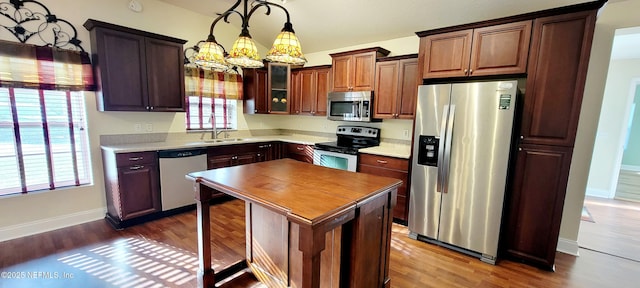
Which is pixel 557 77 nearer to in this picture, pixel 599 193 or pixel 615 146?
pixel 615 146

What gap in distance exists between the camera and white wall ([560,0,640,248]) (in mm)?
2410

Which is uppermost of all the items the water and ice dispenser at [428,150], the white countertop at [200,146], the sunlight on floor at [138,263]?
the water and ice dispenser at [428,150]

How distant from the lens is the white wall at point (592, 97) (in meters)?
2.41

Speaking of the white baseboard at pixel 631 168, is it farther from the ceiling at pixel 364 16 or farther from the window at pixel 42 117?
the window at pixel 42 117

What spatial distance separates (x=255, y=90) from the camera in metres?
4.52

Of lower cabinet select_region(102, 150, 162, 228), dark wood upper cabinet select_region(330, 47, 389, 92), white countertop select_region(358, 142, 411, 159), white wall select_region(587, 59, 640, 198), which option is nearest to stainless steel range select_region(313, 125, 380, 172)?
white countertop select_region(358, 142, 411, 159)

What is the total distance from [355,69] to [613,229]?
390cm

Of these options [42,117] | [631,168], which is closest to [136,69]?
[42,117]

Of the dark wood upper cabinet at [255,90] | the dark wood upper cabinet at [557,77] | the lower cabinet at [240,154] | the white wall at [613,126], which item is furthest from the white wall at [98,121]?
the white wall at [613,126]

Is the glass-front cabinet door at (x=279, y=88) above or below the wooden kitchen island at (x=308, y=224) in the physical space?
above

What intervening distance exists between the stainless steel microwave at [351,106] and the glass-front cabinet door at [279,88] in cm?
102

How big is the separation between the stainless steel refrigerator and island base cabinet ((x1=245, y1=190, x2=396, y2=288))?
3.55ft

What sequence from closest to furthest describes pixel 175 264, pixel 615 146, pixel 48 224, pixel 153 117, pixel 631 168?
pixel 175 264 → pixel 48 224 → pixel 153 117 → pixel 615 146 → pixel 631 168

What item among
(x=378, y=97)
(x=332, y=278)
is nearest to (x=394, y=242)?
(x=332, y=278)
